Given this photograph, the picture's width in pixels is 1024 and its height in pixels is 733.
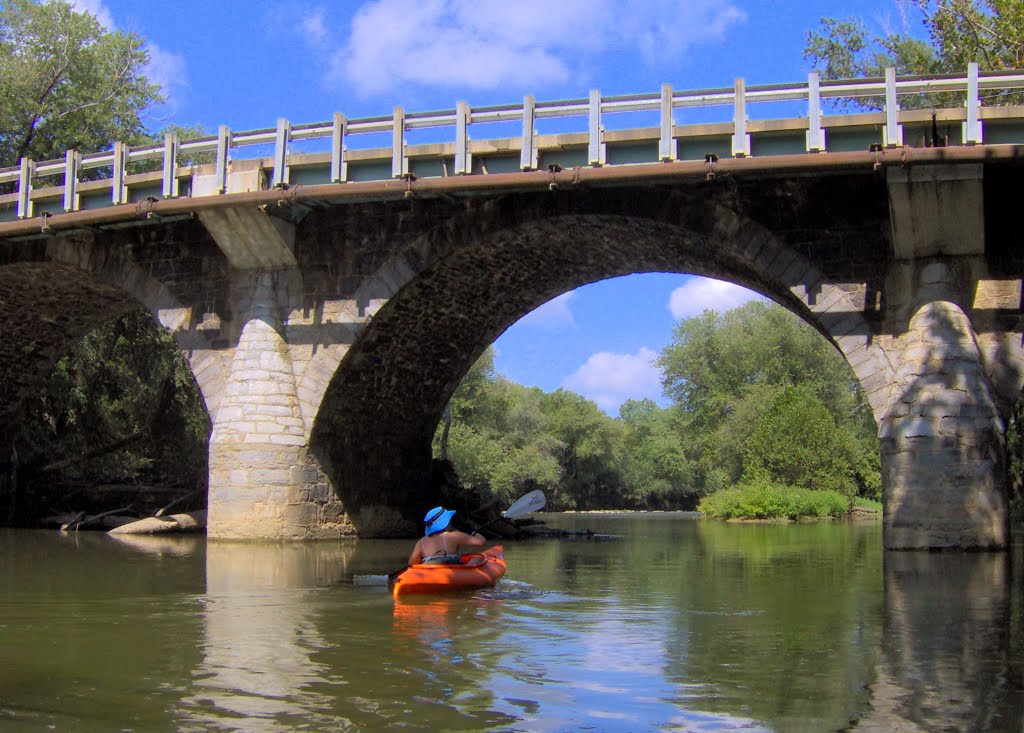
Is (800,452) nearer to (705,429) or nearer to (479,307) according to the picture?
(705,429)

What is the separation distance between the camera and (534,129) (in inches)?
551

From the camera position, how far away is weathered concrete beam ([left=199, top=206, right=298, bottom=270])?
15.9 metres

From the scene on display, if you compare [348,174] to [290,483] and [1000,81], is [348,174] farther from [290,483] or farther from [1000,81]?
[1000,81]

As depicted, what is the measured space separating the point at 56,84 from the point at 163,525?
11027 mm

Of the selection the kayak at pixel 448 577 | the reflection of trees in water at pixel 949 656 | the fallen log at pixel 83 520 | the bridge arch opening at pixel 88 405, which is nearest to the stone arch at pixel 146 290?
the bridge arch opening at pixel 88 405

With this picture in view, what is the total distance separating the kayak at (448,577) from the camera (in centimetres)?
907

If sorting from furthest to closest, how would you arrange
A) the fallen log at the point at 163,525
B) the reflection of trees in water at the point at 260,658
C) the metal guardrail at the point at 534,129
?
the fallen log at the point at 163,525, the metal guardrail at the point at 534,129, the reflection of trees in water at the point at 260,658

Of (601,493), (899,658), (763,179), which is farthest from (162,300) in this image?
(601,493)

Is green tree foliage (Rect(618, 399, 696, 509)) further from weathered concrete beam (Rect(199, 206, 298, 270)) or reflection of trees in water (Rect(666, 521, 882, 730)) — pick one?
reflection of trees in water (Rect(666, 521, 882, 730))

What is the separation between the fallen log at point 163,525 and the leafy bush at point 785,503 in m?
16.1

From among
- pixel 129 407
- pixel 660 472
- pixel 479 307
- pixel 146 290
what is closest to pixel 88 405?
pixel 129 407

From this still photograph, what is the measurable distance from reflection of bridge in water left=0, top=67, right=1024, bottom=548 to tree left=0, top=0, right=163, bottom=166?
5.66 meters

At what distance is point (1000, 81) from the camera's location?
1253 centimetres

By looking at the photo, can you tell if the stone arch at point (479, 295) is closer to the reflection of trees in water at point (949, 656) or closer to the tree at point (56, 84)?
the reflection of trees in water at point (949, 656)
